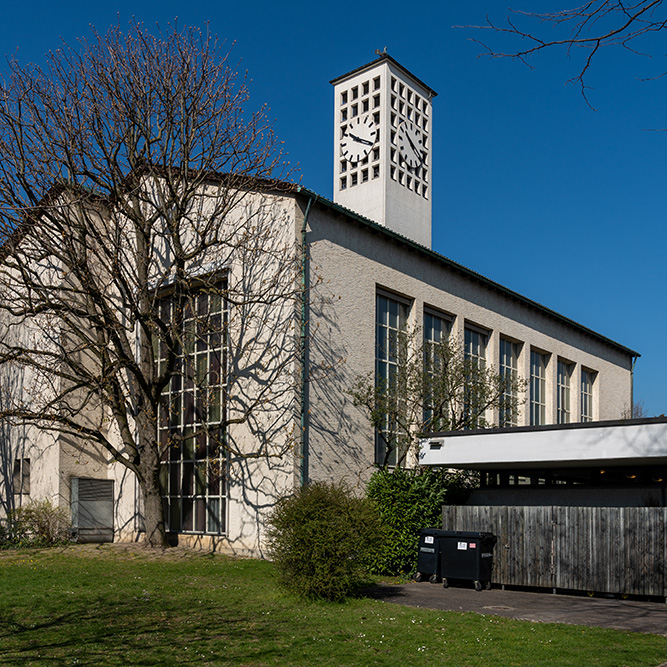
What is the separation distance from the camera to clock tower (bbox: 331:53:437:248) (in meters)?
28.8

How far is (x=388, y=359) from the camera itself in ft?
69.9

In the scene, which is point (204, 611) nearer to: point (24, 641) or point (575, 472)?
point (24, 641)

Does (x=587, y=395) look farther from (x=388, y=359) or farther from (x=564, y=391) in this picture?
(x=388, y=359)

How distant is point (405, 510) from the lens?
16750 mm

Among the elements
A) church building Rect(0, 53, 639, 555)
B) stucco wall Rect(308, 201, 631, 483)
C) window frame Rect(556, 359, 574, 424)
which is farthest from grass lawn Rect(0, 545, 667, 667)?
window frame Rect(556, 359, 574, 424)

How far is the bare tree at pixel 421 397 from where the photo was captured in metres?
20.2

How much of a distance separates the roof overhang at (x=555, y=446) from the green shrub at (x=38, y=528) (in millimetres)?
9785

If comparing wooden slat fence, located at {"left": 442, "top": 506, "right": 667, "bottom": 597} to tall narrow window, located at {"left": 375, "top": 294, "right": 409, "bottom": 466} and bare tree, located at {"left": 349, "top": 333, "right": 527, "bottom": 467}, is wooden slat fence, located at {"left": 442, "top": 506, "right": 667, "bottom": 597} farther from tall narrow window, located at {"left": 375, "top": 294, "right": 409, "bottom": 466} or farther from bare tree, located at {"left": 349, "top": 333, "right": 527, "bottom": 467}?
tall narrow window, located at {"left": 375, "top": 294, "right": 409, "bottom": 466}

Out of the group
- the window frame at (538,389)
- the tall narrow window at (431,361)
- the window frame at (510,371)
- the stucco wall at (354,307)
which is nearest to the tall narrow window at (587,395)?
the window frame at (538,389)

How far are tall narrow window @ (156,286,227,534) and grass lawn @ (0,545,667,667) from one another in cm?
496

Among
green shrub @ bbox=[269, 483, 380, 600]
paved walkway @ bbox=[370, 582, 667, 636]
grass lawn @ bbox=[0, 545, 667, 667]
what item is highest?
green shrub @ bbox=[269, 483, 380, 600]

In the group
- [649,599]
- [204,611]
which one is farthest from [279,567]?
[649,599]

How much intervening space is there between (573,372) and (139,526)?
19.2 metres

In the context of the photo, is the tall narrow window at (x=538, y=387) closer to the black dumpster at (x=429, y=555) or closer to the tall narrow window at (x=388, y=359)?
the tall narrow window at (x=388, y=359)
